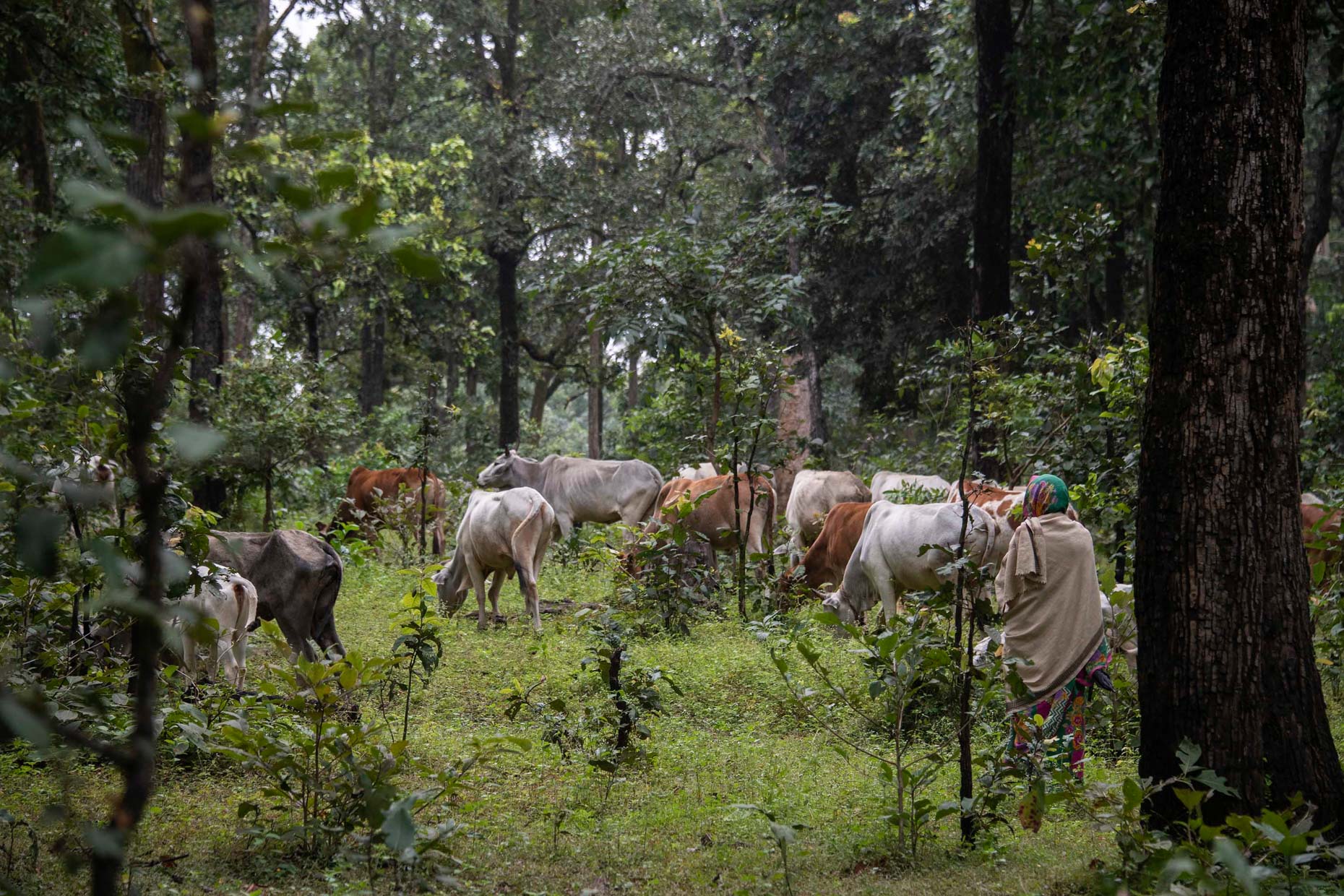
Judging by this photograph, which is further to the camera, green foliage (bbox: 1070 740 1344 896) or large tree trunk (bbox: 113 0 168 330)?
large tree trunk (bbox: 113 0 168 330)

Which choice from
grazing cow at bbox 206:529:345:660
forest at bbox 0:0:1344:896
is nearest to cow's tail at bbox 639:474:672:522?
forest at bbox 0:0:1344:896

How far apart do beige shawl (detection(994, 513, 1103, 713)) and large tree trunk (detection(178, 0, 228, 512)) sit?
4.41 m

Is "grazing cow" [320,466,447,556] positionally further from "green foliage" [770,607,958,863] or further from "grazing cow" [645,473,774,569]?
"green foliage" [770,607,958,863]

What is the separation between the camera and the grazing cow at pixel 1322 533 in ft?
21.8

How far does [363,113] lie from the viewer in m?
26.0

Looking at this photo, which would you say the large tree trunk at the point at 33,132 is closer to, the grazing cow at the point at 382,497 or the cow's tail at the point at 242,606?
the grazing cow at the point at 382,497

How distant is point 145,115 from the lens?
44.4 ft

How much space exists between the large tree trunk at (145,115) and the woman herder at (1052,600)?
9.57m

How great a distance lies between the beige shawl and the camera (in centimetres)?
615

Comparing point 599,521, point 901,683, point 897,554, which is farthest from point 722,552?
point 901,683

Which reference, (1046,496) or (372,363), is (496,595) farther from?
(372,363)

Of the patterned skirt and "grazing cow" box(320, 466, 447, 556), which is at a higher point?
"grazing cow" box(320, 466, 447, 556)

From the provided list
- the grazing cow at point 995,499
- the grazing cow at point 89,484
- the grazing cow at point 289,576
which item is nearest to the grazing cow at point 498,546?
the grazing cow at point 289,576

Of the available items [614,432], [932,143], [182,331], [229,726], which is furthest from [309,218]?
[614,432]
